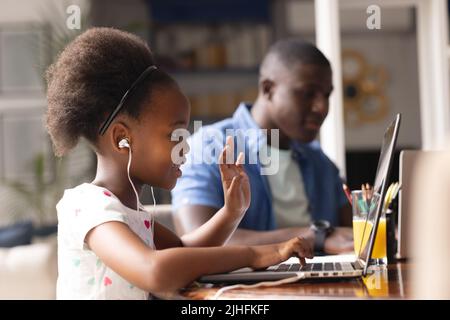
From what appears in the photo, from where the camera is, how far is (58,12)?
239 cm

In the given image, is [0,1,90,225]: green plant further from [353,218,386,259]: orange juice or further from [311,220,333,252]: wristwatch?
[353,218,386,259]: orange juice

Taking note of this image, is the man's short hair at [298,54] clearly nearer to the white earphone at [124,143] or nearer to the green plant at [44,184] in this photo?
the white earphone at [124,143]

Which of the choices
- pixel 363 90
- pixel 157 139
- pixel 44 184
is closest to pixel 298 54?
pixel 157 139

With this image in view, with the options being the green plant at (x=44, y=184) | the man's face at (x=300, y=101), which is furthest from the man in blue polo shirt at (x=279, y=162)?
the green plant at (x=44, y=184)

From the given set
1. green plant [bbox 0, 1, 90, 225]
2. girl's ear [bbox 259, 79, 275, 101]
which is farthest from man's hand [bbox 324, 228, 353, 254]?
green plant [bbox 0, 1, 90, 225]

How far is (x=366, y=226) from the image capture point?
96 centimetres

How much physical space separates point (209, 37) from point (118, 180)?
3087 mm

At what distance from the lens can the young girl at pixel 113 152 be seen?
0.72 meters

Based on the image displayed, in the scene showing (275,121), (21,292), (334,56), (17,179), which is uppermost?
(334,56)

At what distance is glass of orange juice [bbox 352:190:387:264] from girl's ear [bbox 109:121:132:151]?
1.19 ft

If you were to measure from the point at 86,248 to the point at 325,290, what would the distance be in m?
0.27

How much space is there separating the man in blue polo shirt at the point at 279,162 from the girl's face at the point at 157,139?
19.9 inches
